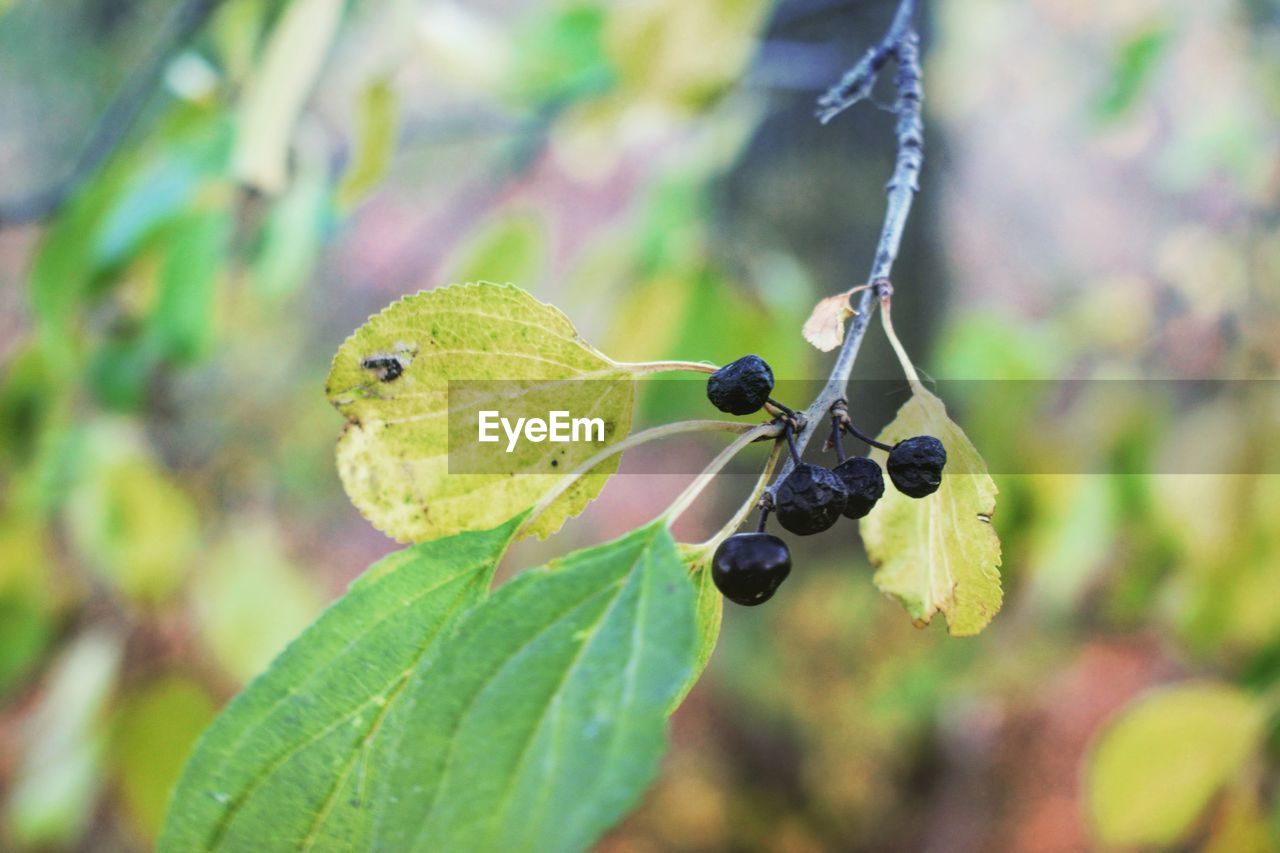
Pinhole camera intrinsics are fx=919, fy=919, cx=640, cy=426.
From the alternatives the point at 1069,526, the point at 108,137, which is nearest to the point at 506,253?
the point at 108,137

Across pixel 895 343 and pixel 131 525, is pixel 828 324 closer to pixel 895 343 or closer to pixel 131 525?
pixel 895 343

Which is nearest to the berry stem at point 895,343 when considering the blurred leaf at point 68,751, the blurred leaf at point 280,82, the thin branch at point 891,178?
the thin branch at point 891,178

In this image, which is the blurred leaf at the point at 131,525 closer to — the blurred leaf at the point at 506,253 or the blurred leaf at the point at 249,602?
the blurred leaf at the point at 249,602

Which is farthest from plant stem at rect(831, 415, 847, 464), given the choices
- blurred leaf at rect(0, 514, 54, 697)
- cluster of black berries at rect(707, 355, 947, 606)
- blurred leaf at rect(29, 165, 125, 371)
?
blurred leaf at rect(0, 514, 54, 697)

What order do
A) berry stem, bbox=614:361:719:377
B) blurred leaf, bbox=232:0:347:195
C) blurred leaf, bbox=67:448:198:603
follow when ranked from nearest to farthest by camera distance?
berry stem, bbox=614:361:719:377 < blurred leaf, bbox=232:0:347:195 < blurred leaf, bbox=67:448:198:603

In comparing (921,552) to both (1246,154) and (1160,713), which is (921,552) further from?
(1246,154)

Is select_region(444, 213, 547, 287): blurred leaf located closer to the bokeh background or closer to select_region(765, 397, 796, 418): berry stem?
the bokeh background
